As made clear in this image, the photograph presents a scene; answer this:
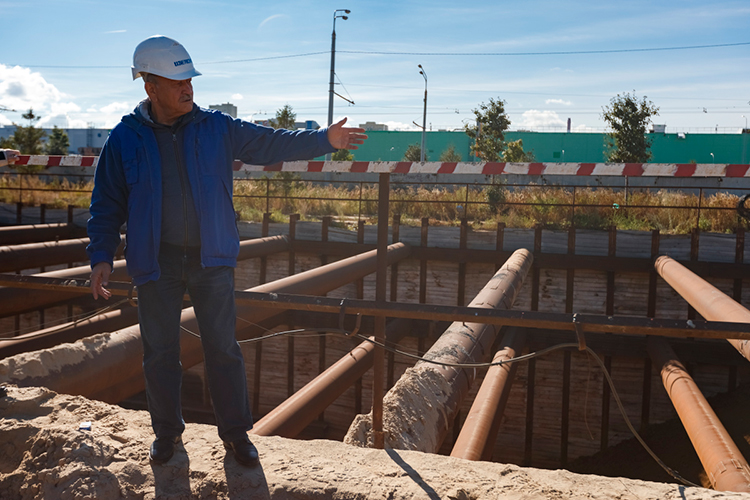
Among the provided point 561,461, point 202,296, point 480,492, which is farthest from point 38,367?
point 561,461

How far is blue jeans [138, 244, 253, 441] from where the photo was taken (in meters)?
2.35

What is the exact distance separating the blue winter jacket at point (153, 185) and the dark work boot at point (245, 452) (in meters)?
0.72

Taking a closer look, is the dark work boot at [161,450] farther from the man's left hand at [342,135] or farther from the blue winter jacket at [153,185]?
the man's left hand at [342,135]

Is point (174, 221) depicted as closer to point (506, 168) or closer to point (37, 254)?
point (506, 168)

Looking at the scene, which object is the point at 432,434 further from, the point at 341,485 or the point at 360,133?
the point at 360,133

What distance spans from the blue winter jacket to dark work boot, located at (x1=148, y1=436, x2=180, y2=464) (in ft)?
2.14

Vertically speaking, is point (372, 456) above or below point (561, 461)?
above

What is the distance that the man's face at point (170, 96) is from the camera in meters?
2.29

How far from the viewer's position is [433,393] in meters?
3.68

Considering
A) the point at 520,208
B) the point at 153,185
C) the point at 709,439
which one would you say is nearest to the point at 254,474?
the point at 153,185

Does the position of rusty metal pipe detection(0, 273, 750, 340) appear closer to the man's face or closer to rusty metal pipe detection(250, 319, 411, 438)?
rusty metal pipe detection(250, 319, 411, 438)

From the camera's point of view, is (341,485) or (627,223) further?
(627,223)

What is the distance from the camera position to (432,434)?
3381mm

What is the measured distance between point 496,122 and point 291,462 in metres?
31.0
